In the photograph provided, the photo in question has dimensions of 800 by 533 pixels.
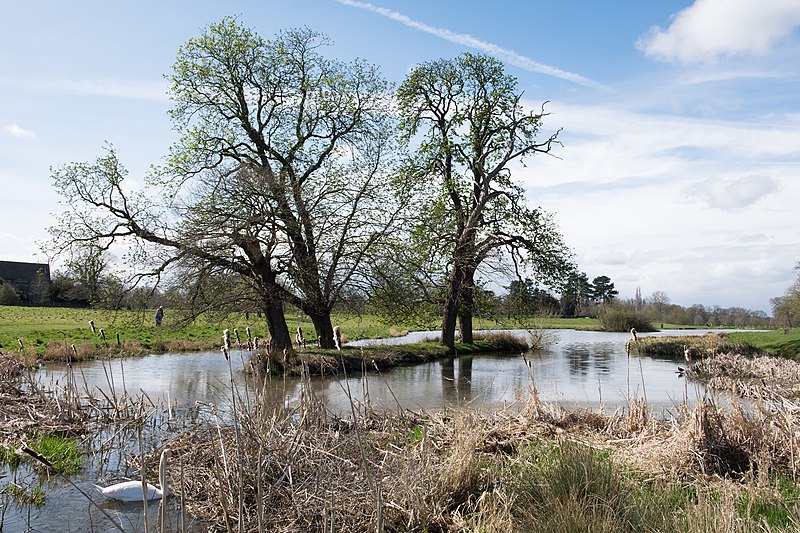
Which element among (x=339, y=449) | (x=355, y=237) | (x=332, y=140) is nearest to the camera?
(x=339, y=449)

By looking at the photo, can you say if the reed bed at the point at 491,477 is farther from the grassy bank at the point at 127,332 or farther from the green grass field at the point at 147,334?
the green grass field at the point at 147,334

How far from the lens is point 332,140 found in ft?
69.5

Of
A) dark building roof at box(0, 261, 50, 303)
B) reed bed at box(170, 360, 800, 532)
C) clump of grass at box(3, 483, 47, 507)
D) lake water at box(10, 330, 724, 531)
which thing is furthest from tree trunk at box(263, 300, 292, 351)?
dark building roof at box(0, 261, 50, 303)

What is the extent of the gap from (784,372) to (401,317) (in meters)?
11.3

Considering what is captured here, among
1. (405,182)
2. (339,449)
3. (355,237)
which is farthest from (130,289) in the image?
(339,449)

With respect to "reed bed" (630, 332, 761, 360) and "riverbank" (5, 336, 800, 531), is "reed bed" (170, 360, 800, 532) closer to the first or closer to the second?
"riverbank" (5, 336, 800, 531)

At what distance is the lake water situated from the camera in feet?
19.6

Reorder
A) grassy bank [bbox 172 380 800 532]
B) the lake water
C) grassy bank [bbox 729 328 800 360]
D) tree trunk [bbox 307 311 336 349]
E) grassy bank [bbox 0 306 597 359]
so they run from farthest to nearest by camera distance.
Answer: grassy bank [bbox 729 328 800 360] < tree trunk [bbox 307 311 336 349] < grassy bank [bbox 0 306 597 359] < the lake water < grassy bank [bbox 172 380 800 532]

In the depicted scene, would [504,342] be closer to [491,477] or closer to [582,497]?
[491,477]

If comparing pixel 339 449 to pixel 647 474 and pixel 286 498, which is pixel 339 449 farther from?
pixel 647 474

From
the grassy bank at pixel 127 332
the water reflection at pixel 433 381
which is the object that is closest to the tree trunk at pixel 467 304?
the grassy bank at pixel 127 332

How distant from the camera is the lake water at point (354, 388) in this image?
19.6ft

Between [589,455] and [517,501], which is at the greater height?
[589,455]

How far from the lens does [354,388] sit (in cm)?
1450
